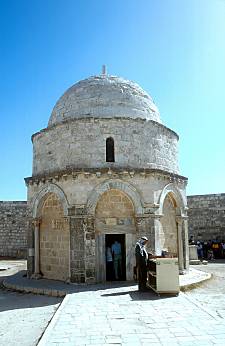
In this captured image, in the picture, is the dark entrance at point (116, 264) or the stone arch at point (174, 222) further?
the stone arch at point (174, 222)

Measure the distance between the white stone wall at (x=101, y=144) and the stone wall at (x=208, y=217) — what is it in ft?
33.3

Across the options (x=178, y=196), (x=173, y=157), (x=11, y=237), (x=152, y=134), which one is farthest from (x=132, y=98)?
(x=11, y=237)

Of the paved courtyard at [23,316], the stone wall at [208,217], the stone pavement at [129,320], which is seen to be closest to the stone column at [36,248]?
the paved courtyard at [23,316]

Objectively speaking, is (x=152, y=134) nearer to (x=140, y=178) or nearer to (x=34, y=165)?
(x=140, y=178)

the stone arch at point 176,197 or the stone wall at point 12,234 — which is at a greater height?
the stone arch at point 176,197

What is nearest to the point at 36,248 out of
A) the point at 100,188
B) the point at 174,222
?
the point at 100,188

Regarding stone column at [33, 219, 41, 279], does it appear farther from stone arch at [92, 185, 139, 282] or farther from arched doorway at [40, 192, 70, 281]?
stone arch at [92, 185, 139, 282]

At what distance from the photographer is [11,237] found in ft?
78.3

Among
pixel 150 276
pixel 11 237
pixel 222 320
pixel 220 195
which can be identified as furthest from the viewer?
pixel 11 237

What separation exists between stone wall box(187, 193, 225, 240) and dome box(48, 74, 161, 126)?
9.66 meters

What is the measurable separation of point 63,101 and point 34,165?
2922mm

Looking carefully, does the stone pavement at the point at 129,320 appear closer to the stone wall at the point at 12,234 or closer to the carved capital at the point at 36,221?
the carved capital at the point at 36,221

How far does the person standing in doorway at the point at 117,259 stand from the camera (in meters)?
11.5

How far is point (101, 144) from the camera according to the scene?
1191 cm
